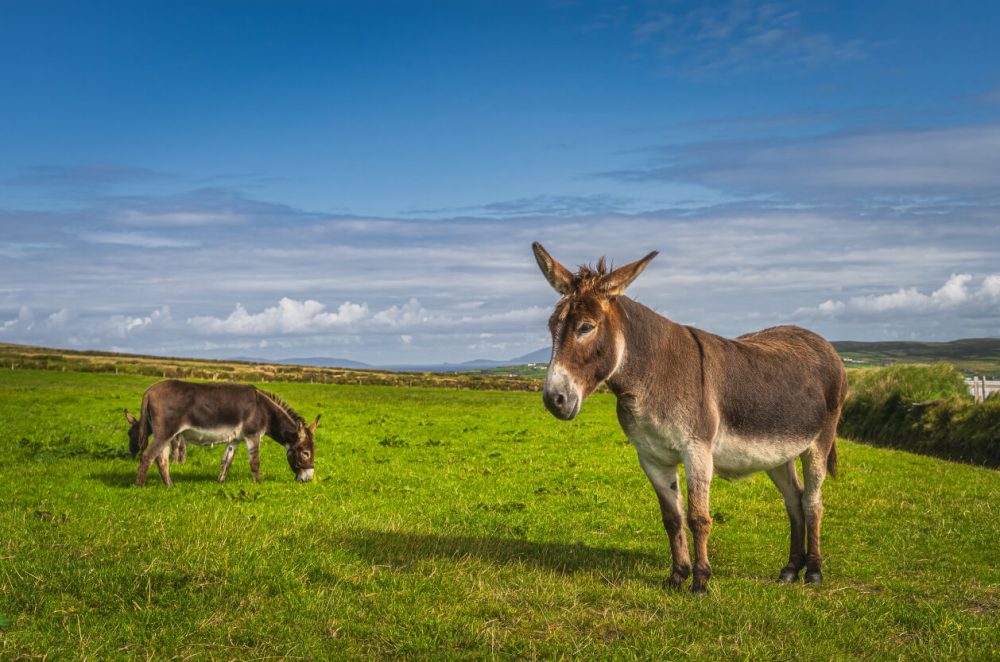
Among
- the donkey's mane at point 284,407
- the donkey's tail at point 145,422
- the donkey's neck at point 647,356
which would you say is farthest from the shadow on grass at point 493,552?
the donkey's tail at point 145,422

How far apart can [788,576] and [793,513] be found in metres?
0.83

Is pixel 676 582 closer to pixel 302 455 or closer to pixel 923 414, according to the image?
pixel 302 455

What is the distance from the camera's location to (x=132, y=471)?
18641mm

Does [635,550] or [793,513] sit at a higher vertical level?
[793,513]

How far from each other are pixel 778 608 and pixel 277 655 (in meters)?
5.17

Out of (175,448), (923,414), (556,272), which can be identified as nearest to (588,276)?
(556,272)

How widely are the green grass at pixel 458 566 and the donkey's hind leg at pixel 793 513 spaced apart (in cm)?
54

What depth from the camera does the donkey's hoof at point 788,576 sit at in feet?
32.9

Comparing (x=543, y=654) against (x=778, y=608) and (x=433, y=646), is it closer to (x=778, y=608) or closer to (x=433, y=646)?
(x=433, y=646)

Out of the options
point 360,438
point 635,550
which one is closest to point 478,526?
point 635,550

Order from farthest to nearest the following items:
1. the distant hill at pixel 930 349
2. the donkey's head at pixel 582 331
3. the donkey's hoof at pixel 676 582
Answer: the distant hill at pixel 930 349, the donkey's hoof at pixel 676 582, the donkey's head at pixel 582 331

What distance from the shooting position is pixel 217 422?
16906 mm

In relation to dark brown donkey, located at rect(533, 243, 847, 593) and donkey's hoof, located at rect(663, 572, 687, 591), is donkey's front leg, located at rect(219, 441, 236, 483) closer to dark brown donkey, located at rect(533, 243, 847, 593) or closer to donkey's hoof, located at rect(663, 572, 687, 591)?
donkey's hoof, located at rect(663, 572, 687, 591)

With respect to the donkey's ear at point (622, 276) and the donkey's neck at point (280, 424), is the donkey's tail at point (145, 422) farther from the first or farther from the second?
the donkey's ear at point (622, 276)
